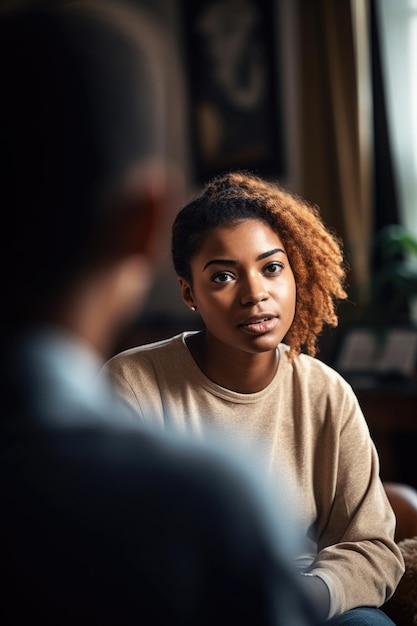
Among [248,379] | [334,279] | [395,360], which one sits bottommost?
[395,360]

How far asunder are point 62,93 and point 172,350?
81 cm

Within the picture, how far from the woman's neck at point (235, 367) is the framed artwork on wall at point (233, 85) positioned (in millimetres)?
2585

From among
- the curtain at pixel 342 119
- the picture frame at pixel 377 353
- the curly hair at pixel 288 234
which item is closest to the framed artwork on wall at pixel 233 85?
the curtain at pixel 342 119

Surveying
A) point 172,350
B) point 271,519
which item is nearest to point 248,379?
point 172,350

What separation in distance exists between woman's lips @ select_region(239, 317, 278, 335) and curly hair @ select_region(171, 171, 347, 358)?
0.12 meters

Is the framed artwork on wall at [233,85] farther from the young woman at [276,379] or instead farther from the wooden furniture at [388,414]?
the young woman at [276,379]

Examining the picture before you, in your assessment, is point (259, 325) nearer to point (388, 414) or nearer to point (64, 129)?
point (64, 129)

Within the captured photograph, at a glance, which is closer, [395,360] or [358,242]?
[395,360]

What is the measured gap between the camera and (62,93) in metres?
0.52

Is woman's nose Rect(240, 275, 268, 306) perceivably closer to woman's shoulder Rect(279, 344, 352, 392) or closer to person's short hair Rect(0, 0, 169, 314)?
woman's shoulder Rect(279, 344, 352, 392)

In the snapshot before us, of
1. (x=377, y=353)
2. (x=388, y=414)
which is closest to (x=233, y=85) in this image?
(x=377, y=353)

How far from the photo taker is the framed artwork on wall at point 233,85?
3.68 meters

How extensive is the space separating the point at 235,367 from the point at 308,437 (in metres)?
0.15

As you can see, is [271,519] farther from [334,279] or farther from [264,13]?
[264,13]
